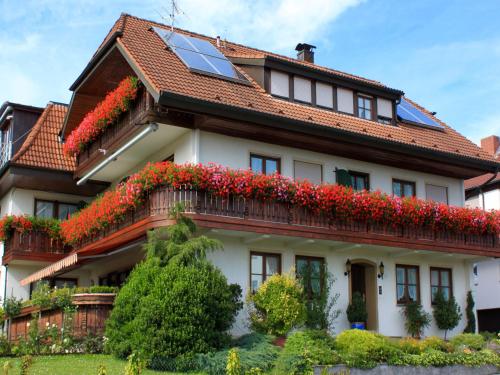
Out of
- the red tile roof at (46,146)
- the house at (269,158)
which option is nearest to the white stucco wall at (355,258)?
the house at (269,158)

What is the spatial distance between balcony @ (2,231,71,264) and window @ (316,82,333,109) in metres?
10.8

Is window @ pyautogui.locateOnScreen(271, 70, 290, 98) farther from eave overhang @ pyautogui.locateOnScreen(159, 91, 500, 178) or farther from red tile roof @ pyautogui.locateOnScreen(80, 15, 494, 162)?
eave overhang @ pyautogui.locateOnScreen(159, 91, 500, 178)

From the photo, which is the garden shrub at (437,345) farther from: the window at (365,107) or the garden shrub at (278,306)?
the window at (365,107)

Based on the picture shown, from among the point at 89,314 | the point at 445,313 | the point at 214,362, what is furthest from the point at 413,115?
the point at 214,362

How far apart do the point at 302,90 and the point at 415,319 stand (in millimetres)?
8452

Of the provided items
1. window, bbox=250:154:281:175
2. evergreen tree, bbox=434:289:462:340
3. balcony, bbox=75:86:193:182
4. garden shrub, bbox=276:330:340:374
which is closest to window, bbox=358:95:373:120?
window, bbox=250:154:281:175

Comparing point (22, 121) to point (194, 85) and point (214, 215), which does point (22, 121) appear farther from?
point (214, 215)

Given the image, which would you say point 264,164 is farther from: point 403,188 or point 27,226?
point 27,226

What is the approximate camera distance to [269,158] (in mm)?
23172

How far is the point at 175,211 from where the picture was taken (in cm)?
1906

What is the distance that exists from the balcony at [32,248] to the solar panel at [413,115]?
45.3 feet

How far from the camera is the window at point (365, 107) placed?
2659 centimetres

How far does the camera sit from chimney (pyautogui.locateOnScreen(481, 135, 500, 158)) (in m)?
42.0

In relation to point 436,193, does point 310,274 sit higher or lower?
lower
